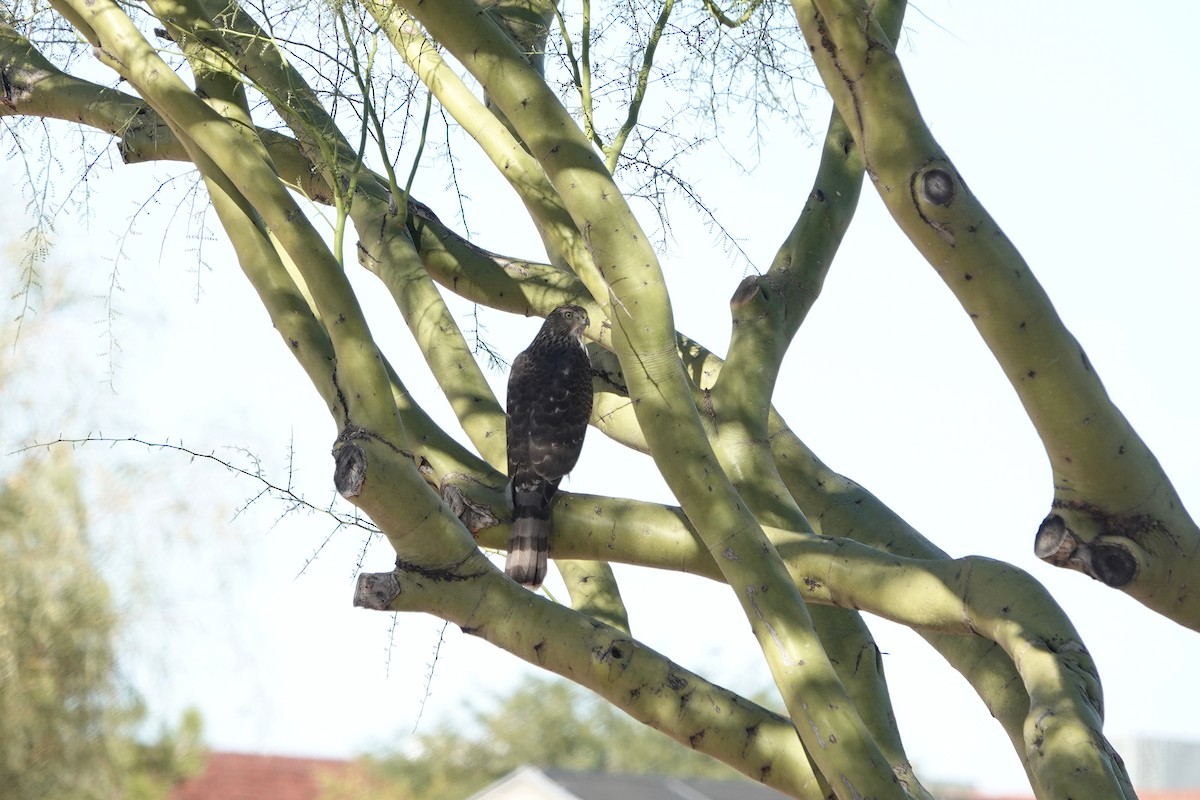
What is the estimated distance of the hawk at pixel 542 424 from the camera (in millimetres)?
2828

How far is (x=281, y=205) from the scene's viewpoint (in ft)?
8.13

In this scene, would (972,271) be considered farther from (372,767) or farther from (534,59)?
(372,767)

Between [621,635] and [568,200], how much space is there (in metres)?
0.77

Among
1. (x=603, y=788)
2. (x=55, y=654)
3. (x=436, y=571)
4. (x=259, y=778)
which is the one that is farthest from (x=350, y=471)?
(x=259, y=778)

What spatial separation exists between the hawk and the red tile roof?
44.3 ft

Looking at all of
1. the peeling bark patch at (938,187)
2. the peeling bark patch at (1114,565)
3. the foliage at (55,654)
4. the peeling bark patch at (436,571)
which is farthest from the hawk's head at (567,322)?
the foliage at (55,654)

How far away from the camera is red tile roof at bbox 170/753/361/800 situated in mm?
16766

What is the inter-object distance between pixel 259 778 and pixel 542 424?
15565 millimetres

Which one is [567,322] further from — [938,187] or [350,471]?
[938,187]

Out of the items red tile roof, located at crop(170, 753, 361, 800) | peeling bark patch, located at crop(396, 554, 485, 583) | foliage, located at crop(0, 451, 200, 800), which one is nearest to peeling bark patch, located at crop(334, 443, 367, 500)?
peeling bark patch, located at crop(396, 554, 485, 583)

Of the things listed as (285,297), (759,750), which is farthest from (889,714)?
(285,297)

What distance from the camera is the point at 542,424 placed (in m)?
3.66

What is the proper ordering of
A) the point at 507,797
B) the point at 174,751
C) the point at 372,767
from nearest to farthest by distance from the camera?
1. the point at 174,751
2. the point at 507,797
3. the point at 372,767

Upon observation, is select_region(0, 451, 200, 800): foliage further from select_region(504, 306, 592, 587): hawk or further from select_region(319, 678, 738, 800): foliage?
select_region(319, 678, 738, 800): foliage
